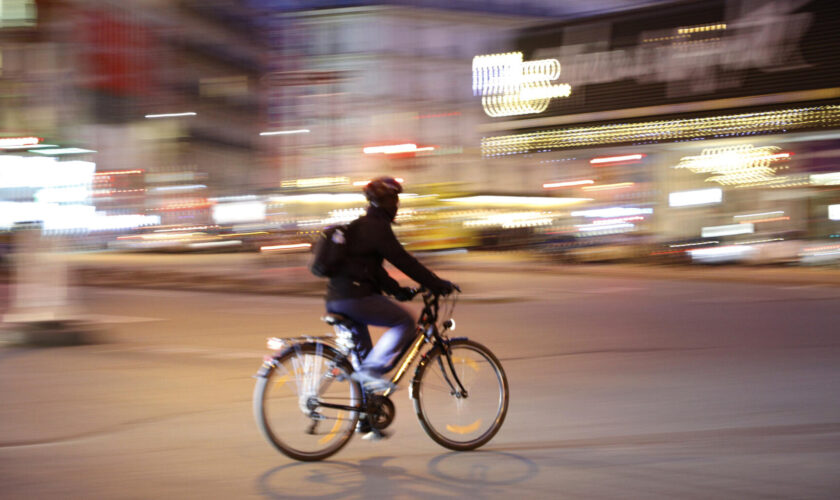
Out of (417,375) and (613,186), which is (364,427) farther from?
(613,186)

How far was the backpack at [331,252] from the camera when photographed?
5262 millimetres

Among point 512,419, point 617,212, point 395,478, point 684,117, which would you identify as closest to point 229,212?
point 617,212

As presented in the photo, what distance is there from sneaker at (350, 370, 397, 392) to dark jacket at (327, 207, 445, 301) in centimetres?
50

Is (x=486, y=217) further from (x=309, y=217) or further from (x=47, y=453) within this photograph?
(x=47, y=453)

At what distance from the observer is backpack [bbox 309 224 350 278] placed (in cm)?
526

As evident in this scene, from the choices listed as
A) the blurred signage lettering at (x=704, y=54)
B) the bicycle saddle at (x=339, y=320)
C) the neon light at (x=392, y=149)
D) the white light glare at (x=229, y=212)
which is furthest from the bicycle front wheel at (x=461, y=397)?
the white light glare at (x=229, y=212)

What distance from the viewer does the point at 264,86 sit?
1634 cm

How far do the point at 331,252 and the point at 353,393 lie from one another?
0.93 m

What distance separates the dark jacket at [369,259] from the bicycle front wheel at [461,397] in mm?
603

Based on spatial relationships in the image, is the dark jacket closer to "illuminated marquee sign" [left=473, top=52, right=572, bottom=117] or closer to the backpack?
the backpack

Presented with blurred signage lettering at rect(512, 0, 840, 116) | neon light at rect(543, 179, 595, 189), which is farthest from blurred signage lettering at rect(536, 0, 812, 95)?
neon light at rect(543, 179, 595, 189)

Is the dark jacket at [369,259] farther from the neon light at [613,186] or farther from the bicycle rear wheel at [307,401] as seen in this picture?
the neon light at [613,186]

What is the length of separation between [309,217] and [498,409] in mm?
14436

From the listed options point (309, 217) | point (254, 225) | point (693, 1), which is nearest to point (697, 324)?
point (309, 217)
